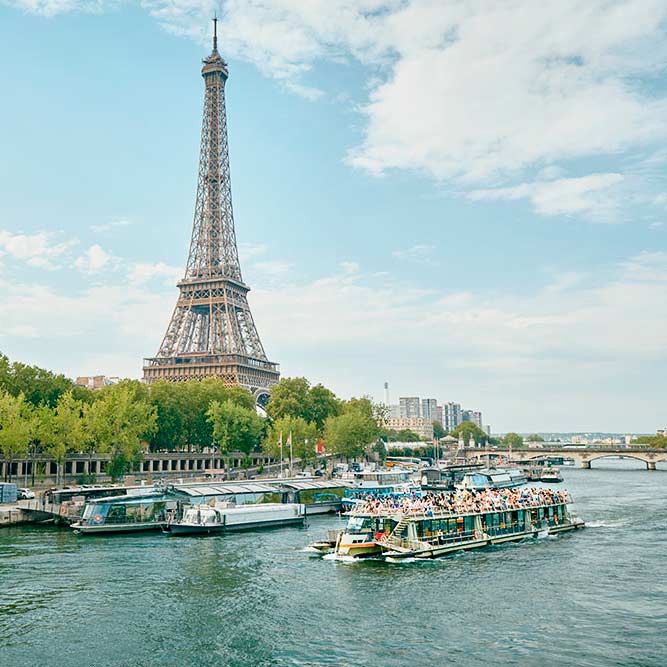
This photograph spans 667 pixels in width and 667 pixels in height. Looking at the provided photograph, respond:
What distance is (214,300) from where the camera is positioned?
511 ft

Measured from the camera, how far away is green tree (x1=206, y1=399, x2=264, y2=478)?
110000 mm

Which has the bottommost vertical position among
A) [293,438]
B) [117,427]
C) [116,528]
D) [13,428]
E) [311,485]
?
[116,528]

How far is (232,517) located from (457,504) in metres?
18.4

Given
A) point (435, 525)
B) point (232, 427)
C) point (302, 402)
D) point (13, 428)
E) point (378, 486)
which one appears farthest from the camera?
point (302, 402)

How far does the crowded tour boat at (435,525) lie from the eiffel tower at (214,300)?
3710 inches

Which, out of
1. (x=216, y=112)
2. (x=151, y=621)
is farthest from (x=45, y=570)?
(x=216, y=112)

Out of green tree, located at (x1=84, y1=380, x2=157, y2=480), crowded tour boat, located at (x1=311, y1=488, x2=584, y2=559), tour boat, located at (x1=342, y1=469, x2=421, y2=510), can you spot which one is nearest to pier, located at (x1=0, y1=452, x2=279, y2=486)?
green tree, located at (x1=84, y1=380, x2=157, y2=480)

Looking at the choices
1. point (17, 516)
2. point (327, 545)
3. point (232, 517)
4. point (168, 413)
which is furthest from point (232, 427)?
point (327, 545)

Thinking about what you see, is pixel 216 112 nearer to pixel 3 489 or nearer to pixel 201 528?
pixel 3 489

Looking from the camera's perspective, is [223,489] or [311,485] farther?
[311,485]

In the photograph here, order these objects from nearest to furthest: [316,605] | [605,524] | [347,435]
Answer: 1. [316,605]
2. [605,524]
3. [347,435]

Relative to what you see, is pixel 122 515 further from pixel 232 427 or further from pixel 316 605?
pixel 232 427

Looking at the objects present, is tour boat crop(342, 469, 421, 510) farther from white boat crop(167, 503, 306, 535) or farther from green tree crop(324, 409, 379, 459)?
green tree crop(324, 409, 379, 459)

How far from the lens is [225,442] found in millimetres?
110000
